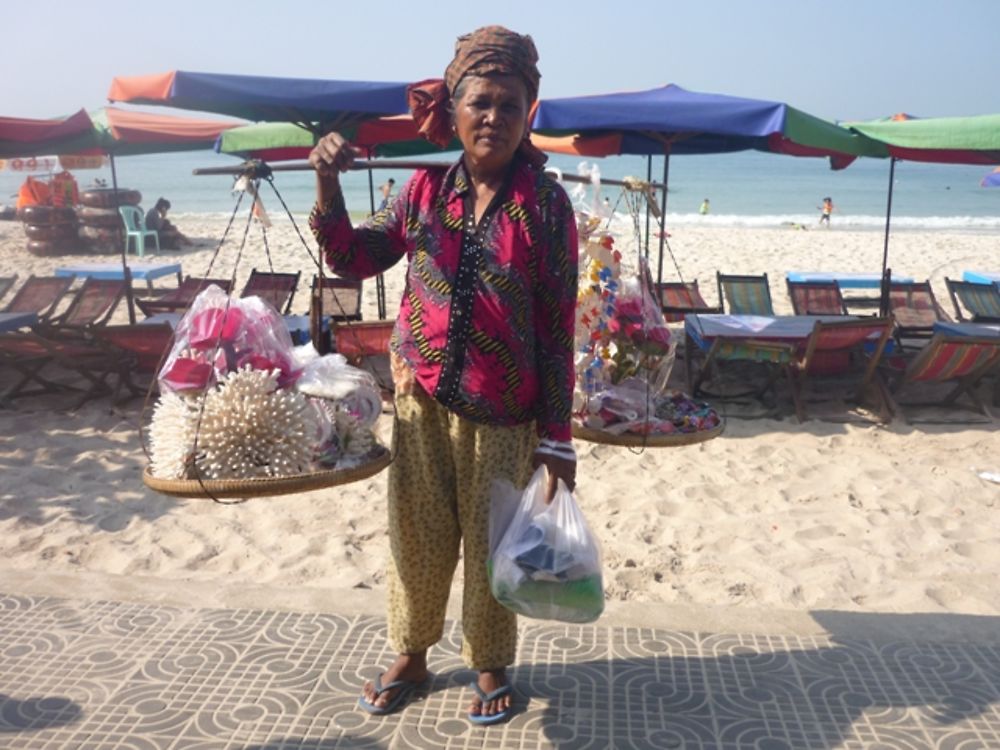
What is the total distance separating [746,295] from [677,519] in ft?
16.1

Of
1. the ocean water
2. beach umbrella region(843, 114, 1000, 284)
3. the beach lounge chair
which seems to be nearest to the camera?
beach umbrella region(843, 114, 1000, 284)

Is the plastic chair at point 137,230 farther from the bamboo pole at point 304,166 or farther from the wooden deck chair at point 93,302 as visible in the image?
the bamboo pole at point 304,166

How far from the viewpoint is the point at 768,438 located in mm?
6234

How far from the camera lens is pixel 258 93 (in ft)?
21.8

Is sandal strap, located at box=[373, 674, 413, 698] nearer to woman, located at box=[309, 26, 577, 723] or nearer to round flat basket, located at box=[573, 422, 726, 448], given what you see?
woman, located at box=[309, 26, 577, 723]

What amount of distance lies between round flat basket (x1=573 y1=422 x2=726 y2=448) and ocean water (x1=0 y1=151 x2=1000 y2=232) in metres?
20.4

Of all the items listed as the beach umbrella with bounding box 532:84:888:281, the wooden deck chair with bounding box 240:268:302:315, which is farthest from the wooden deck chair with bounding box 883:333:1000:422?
the wooden deck chair with bounding box 240:268:302:315

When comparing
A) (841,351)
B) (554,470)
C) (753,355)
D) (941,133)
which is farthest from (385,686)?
(941,133)

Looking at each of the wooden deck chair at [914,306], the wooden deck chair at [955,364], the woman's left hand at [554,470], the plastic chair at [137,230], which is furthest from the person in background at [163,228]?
the woman's left hand at [554,470]

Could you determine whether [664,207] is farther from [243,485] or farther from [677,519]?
[243,485]

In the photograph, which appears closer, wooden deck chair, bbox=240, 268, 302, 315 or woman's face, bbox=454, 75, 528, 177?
woman's face, bbox=454, 75, 528, 177

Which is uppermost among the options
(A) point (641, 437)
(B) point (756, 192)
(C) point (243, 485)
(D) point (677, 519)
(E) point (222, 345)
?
(E) point (222, 345)

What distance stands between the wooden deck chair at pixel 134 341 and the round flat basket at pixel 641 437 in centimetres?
417

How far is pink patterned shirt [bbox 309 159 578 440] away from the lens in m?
2.46
